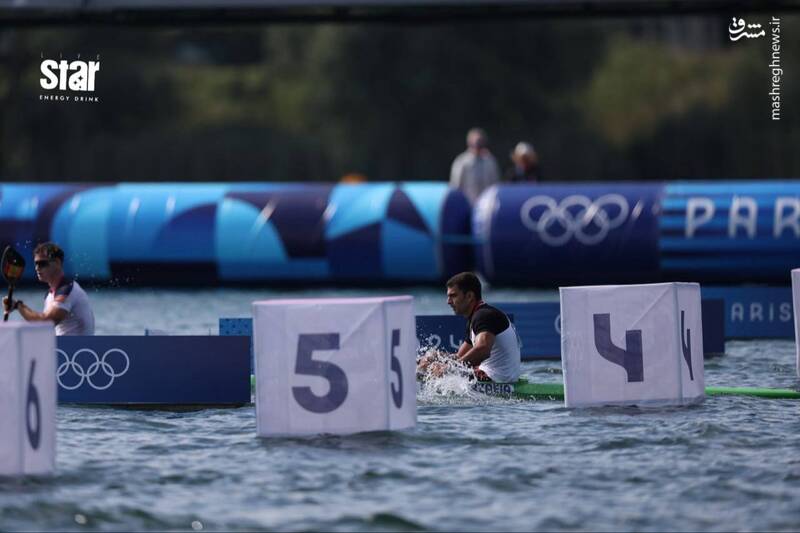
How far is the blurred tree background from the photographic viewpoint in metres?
47.1

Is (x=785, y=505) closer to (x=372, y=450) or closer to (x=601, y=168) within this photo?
(x=372, y=450)

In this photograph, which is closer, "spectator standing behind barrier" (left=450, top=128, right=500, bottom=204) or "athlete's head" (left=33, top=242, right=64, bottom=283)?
"athlete's head" (left=33, top=242, right=64, bottom=283)

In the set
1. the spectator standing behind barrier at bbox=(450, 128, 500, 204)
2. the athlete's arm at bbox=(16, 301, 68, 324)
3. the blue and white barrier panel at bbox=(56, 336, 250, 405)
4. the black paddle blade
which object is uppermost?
the spectator standing behind barrier at bbox=(450, 128, 500, 204)

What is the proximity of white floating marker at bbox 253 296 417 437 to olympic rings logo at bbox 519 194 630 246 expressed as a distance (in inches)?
533

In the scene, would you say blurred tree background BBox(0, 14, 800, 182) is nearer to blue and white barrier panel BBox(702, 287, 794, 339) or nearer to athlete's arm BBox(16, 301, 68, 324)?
blue and white barrier panel BBox(702, 287, 794, 339)

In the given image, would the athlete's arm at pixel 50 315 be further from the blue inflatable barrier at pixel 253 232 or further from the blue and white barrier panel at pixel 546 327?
the blue inflatable barrier at pixel 253 232

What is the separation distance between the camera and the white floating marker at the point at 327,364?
436 inches

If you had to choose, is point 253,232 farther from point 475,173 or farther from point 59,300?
point 59,300

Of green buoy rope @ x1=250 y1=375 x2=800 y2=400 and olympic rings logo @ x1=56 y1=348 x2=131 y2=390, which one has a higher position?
olympic rings logo @ x1=56 y1=348 x2=131 y2=390

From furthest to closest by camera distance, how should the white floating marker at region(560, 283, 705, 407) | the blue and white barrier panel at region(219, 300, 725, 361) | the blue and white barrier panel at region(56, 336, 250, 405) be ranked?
the blue and white barrier panel at region(219, 300, 725, 361) → the blue and white barrier panel at region(56, 336, 250, 405) → the white floating marker at region(560, 283, 705, 407)

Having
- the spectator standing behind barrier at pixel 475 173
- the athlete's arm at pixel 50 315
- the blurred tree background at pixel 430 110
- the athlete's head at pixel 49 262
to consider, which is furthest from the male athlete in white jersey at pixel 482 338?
the blurred tree background at pixel 430 110

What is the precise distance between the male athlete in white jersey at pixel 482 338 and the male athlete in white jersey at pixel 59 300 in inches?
120

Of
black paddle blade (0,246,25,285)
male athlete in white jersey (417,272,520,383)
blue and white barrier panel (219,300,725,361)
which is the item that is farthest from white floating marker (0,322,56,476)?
blue and white barrier panel (219,300,725,361)

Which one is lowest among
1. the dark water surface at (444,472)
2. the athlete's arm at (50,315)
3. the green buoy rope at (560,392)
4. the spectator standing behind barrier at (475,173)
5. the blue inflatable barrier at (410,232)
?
the dark water surface at (444,472)
